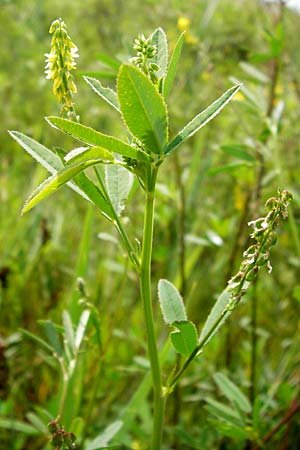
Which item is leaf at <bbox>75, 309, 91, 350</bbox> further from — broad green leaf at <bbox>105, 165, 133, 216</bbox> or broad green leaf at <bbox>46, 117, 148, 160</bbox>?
broad green leaf at <bbox>46, 117, 148, 160</bbox>

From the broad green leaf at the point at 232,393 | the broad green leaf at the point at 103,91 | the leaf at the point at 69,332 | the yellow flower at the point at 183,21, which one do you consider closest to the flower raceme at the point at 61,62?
the broad green leaf at the point at 103,91

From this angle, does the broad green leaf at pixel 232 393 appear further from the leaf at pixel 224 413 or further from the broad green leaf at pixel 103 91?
the broad green leaf at pixel 103 91

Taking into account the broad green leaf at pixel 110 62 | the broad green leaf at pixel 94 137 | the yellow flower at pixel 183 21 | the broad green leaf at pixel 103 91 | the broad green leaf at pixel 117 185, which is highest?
the yellow flower at pixel 183 21

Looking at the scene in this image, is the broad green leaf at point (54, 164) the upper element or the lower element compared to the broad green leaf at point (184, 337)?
upper

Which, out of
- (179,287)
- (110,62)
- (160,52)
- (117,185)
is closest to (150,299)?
(117,185)

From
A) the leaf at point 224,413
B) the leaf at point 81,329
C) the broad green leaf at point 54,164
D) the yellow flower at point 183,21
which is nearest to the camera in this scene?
the broad green leaf at point 54,164

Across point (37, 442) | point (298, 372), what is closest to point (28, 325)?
point (37, 442)

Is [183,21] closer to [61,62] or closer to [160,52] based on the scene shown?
[160,52]
